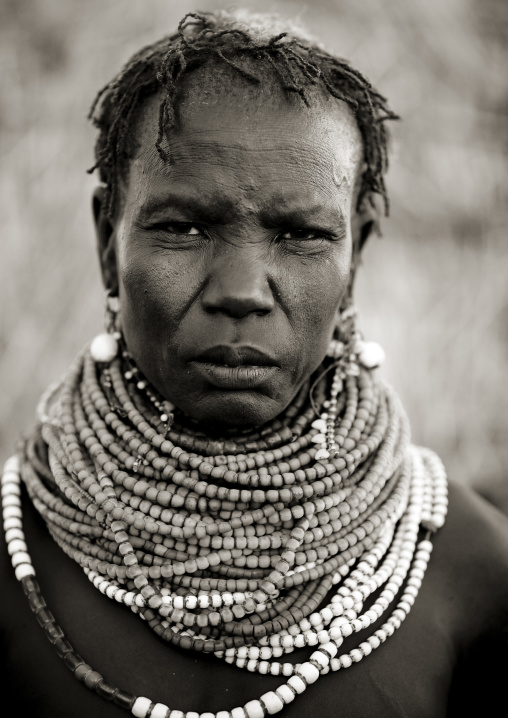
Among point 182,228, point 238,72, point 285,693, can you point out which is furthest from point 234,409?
point 238,72

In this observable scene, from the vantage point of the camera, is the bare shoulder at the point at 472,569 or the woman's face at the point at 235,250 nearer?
the woman's face at the point at 235,250

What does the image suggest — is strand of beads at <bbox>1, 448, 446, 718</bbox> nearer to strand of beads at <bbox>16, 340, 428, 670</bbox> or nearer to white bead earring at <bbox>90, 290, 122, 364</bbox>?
strand of beads at <bbox>16, 340, 428, 670</bbox>

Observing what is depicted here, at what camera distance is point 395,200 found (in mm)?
4059

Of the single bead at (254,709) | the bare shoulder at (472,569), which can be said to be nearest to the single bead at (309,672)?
the single bead at (254,709)

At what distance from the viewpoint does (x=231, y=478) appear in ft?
5.29

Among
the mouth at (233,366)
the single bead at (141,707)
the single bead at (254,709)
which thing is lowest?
the single bead at (141,707)

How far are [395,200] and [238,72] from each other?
106 inches

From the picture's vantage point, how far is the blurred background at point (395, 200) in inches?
145

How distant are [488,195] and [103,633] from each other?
11.7 ft

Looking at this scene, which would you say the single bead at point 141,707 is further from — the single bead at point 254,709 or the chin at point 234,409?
the chin at point 234,409

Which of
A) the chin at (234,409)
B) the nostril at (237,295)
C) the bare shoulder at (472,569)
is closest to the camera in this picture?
the nostril at (237,295)

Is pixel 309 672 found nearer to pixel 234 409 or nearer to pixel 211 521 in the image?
pixel 211 521

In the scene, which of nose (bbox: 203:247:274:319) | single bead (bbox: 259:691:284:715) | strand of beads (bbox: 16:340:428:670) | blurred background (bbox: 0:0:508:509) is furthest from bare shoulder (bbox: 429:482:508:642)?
blurred background (bbox: 0:0:508:509)

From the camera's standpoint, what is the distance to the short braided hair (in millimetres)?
1560
